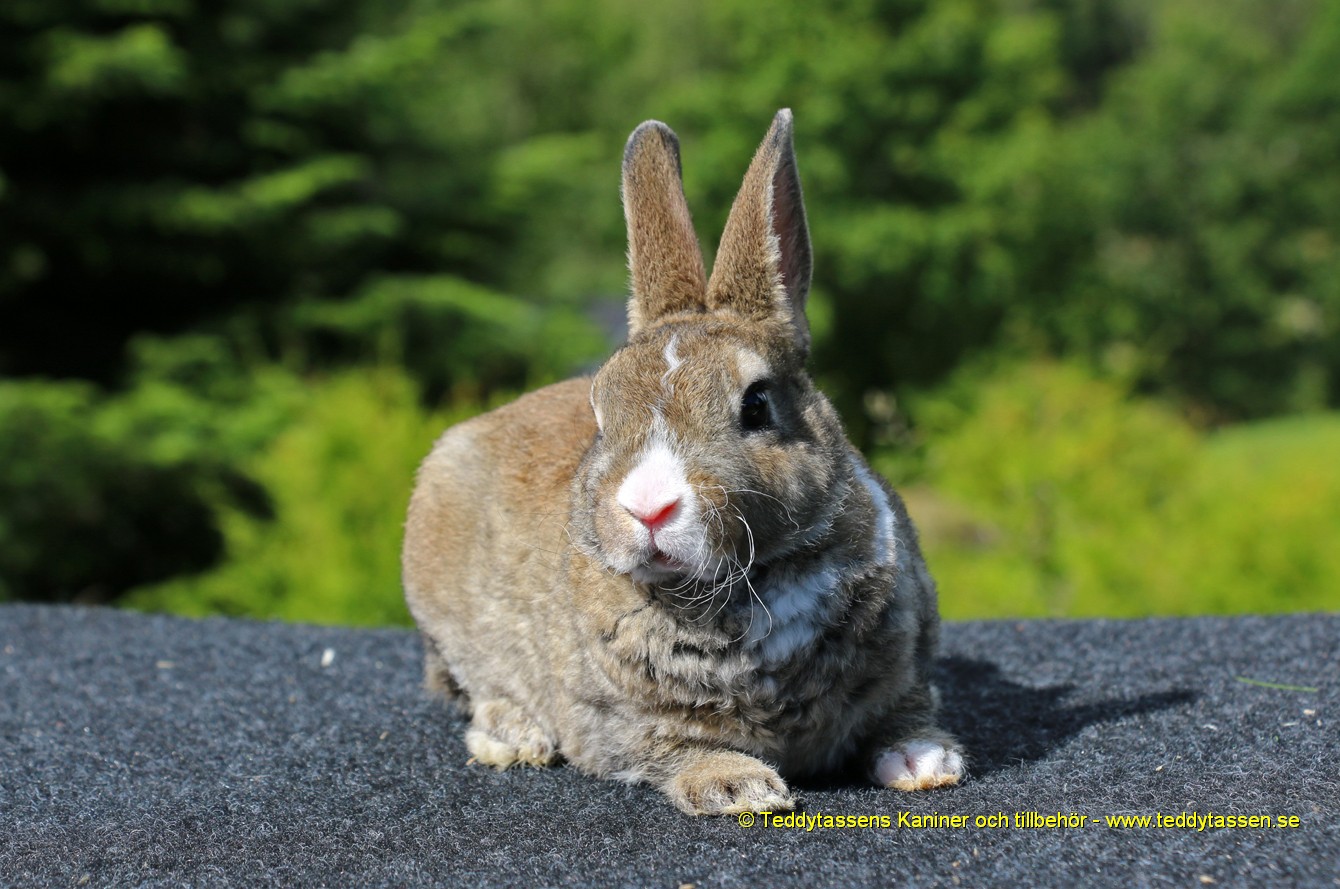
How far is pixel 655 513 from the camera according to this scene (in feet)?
9.09

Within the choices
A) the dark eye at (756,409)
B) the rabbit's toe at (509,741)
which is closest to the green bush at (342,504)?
the rabbit's toe at (509,741)

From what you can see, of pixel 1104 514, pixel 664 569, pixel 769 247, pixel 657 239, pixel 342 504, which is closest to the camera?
pixel 664 569

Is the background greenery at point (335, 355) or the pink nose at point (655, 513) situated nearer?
the pink nose at point (655, 513)

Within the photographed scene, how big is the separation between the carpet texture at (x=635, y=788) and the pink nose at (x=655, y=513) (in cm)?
81

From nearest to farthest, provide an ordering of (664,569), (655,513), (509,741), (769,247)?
(655,513), (664,569), (769,247), (509,741)

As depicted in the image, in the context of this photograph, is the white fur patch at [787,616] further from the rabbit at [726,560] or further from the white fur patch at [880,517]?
the white fur patch at [880,517]

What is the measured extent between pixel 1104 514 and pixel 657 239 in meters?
8.89

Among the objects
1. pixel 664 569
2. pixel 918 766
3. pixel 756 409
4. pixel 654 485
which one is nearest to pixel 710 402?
pixel 756 409

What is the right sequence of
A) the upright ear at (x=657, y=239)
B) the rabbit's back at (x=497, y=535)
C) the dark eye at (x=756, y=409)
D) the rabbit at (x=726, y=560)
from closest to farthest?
the rabbit at (x=726, y=560) → the dark eye at (x=756, y=409) → the upright ear at (x=657, y=239) → the rabbit's back at (x=497, y=535)

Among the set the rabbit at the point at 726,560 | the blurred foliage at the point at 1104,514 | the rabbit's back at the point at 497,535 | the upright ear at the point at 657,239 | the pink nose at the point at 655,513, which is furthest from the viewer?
the blurred foliage at the point at 1104,514

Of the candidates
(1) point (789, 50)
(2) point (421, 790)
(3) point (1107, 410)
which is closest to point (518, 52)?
(1) point (789, 50)

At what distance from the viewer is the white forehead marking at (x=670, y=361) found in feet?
10.0

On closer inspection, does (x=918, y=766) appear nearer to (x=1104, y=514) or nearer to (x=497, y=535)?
(x=497, y=535)

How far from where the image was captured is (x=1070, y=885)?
257 centimetres
